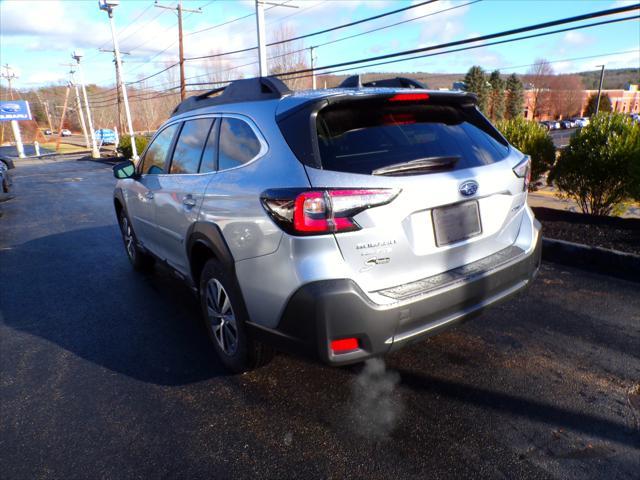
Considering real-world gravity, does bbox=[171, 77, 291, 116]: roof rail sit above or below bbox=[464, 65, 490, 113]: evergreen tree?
below

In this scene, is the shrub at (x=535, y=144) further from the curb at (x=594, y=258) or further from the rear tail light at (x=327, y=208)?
the rear tail light at (x=327, y=208)

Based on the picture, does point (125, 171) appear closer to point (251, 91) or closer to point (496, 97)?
point (251, 91)

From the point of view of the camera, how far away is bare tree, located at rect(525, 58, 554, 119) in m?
95.8

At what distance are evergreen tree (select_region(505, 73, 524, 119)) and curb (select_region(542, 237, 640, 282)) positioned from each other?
8352cm

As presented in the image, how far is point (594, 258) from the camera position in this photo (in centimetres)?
491

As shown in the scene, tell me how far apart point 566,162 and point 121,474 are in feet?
22.6

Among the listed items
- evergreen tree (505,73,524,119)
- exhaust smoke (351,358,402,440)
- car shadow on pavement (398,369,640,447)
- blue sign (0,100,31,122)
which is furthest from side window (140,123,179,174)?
evergreen tree (505,73,524,119)

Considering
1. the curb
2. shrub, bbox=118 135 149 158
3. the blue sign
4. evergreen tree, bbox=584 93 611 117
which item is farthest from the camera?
evergreen tree, bbox=584 93 611 117

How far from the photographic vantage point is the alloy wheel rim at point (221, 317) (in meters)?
2.94

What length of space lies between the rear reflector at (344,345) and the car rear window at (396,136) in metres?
0.87

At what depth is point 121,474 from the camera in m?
2.24

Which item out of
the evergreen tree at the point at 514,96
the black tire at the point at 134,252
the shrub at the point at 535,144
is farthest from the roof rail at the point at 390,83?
the evergreen tree at the point at 514,96

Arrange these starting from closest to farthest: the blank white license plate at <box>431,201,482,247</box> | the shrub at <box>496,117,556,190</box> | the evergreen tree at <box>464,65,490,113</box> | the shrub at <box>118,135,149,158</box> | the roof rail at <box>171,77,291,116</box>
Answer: the blank white license plate at <box>431,201,482,247</box> → the roof rail at <box>171,77,291,116</box> → the shrub at <box>496,117,556,190</box> → the shrub at <box>118,135,149,158</box> → the evergreen tree at <box>464,65,490,113</box>

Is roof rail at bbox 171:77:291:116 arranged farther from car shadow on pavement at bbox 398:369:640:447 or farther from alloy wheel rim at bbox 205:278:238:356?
car shadow on pavement at bbox 398:369:640:447
